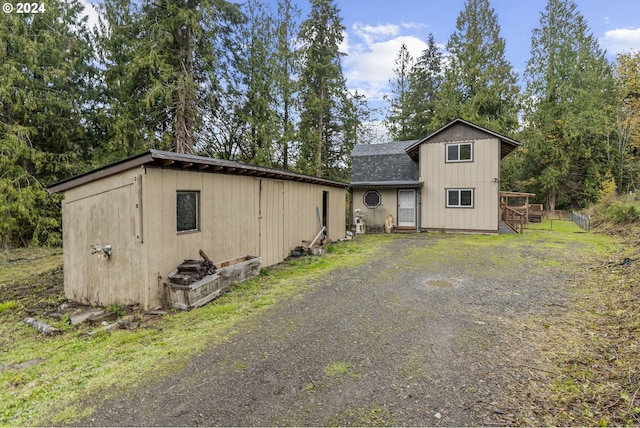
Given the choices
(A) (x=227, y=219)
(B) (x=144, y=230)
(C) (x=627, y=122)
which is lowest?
(B) (x=144, y=230)

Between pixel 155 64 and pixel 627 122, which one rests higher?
pixel 155 64

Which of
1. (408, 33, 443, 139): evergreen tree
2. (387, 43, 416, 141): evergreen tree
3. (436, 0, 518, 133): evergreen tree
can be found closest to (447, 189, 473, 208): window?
(436, 0, 518, 133): evergreen tree

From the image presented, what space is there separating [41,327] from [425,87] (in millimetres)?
28069

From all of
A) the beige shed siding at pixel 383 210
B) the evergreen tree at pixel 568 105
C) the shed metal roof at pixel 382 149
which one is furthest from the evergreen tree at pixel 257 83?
the evergreen tree at pixel 568 105

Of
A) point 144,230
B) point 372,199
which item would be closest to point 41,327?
point 144,230

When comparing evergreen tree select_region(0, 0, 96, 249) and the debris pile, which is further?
evergreen tree select_region(0, 0, 96, 249)

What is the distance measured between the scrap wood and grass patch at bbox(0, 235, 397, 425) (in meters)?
0.07

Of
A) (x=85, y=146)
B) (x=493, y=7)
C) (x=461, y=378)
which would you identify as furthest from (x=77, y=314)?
(x=493, y=7)

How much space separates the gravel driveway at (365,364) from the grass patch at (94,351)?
253 millimetres

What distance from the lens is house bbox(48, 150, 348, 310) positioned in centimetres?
488

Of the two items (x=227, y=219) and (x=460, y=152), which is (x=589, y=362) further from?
(x=460, y=152)

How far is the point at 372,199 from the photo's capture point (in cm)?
1552

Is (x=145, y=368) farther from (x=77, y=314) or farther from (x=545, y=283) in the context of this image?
(x=545, y=283)

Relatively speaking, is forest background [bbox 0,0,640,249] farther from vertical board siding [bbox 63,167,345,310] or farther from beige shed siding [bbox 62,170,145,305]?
vertical board siding [bbox 63,167,345,310]
